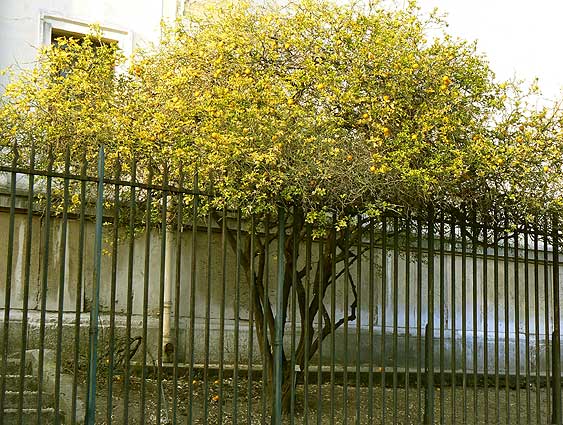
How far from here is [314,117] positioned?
7.98 metres

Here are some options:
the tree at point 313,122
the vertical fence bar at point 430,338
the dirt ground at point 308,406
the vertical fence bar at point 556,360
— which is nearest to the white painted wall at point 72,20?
the tree at point 313,122

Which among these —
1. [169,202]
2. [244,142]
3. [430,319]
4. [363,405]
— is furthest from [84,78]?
[363,405]

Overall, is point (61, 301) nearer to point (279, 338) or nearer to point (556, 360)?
point (279, 338)

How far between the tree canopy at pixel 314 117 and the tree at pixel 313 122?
2cm

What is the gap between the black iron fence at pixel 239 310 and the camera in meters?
7.41

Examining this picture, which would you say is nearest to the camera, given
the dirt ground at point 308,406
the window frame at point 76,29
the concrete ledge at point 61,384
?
the concrete ledge at point 61,384

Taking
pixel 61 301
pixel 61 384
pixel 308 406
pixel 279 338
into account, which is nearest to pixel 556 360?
pixel 308 406

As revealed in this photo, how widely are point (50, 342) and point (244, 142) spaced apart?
13.7 feet

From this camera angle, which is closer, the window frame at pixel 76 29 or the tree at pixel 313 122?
the tree at pixel 313 122

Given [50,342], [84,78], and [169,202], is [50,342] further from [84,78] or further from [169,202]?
[84,78]

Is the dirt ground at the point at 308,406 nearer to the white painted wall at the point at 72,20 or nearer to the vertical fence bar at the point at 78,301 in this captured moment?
the vertical fence bar at the point at 78,301

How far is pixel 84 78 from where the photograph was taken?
8.93m

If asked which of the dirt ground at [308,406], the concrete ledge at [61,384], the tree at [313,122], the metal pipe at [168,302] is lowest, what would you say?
the dirt ground at [308,406]

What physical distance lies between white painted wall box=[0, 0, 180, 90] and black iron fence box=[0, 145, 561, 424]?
218 centimetres
